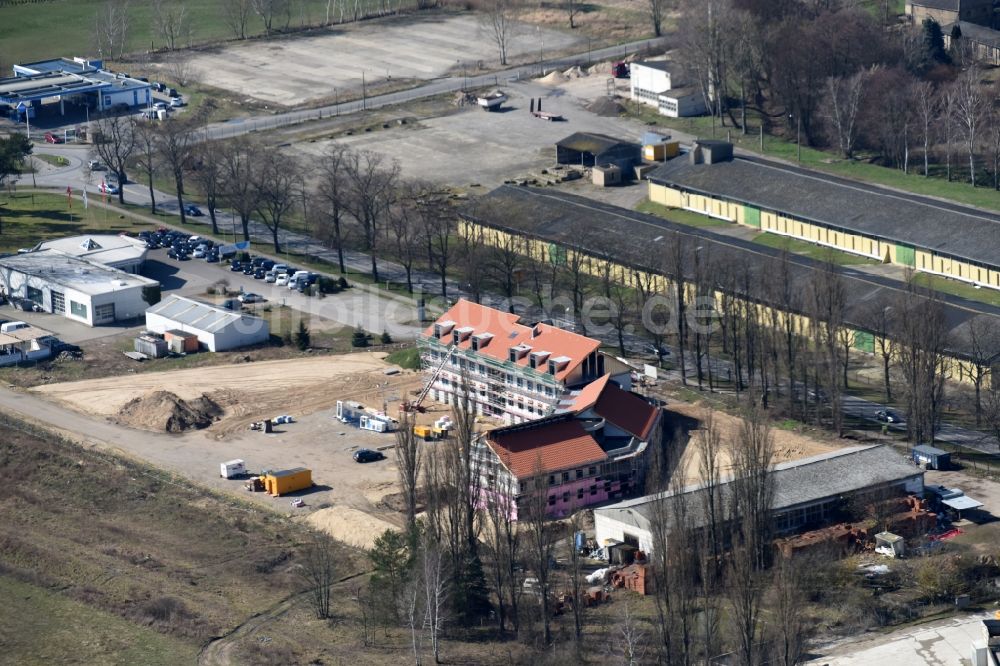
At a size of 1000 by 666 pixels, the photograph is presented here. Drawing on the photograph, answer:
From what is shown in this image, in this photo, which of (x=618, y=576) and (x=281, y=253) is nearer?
(x=618, y=576)

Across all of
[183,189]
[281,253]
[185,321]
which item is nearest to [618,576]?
[185,321]

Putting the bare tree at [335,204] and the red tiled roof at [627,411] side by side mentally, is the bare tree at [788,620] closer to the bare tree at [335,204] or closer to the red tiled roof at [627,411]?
the red tiled roof at [627,411]

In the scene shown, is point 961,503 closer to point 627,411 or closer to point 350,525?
point 627,411

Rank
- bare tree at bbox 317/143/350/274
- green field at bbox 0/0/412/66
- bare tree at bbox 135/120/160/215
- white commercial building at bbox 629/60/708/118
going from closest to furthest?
bare tree at bbox 317/143/350/274, bare tree at bbox 135/120/160/215, white commercial building at bbox 629/60/708/118, green field at bbox 0/0/412/66

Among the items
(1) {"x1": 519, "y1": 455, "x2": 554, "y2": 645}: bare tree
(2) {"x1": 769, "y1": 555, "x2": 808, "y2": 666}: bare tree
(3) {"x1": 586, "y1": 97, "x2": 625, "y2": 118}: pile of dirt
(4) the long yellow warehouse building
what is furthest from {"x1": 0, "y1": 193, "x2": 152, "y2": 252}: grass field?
(2) {"x1": 769, "y1": 555, "x2": 808, "y2": 666}: bare tree

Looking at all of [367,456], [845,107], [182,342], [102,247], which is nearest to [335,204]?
[102,247]

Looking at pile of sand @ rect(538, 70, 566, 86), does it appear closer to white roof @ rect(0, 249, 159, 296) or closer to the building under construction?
white roof @ rect(0, 249, 159, 296)

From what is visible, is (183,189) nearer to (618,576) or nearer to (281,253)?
(281,253)
